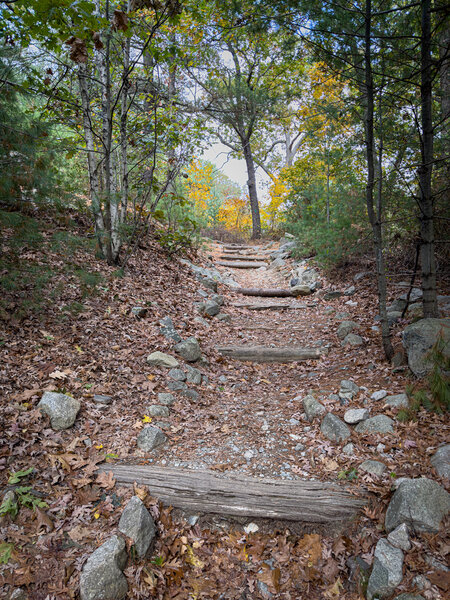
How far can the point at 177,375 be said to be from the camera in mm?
4543

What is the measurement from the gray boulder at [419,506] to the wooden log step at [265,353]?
2.96 m

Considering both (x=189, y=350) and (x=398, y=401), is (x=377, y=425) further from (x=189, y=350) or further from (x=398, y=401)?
(x=189, y=350)

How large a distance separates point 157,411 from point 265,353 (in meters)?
2.37

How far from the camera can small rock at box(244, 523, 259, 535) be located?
9.24 ft

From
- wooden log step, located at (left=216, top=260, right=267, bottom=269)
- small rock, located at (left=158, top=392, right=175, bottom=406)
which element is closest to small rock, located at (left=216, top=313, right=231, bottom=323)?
small rock, located at (left=158, top=392, right=175, bottom=406)

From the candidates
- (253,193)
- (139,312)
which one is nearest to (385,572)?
(139,312)

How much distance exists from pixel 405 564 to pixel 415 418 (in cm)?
139

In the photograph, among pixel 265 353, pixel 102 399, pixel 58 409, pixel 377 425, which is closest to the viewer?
pixel 58 409

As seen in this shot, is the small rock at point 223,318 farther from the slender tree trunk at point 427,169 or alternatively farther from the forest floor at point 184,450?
the slender tree trunk at point 427,169

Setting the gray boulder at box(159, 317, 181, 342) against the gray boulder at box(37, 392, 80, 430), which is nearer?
the gray boulder at box(37, 392, 80, 430)

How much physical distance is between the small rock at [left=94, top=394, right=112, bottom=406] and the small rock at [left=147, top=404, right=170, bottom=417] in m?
0.47

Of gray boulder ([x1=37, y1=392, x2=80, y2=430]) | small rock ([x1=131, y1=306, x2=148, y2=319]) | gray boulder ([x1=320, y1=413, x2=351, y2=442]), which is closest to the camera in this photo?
gray boulder ([x1=37, y1=392, x2=80, y2=430])

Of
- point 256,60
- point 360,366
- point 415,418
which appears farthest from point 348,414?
point 256,60

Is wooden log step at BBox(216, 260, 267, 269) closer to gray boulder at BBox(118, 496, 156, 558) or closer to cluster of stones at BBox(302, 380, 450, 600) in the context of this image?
cluster of stones at BBox(302, 380, 450, 600)
